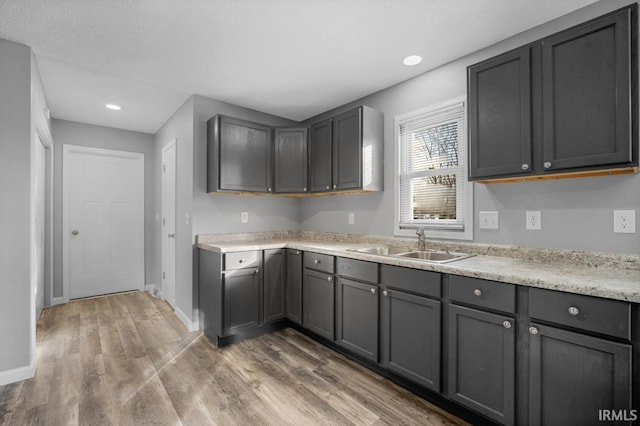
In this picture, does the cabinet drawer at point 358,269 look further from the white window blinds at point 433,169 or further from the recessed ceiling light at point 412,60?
the recessed ceiling light at point 412,60

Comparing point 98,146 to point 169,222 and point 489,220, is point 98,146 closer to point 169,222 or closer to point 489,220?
point 169,222

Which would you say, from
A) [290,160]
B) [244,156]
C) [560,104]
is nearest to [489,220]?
[560,104]

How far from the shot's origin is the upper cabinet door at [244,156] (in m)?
3.21

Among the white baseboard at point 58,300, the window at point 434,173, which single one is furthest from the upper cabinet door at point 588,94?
the white baseboard at point 58,300

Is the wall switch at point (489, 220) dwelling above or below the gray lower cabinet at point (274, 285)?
above

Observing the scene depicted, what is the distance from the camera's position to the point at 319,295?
2863mm

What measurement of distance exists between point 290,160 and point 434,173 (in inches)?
65.0

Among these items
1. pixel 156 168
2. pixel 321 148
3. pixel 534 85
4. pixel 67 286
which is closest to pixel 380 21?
pixel 534 85

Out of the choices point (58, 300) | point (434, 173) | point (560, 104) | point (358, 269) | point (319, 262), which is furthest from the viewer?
point (58, 300)

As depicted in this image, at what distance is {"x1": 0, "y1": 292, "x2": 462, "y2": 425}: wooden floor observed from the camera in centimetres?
189

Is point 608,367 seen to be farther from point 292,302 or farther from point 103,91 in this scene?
point 103,91

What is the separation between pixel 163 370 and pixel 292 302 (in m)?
1.26

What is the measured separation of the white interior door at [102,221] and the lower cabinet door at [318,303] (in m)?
3.19

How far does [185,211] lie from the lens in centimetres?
345
